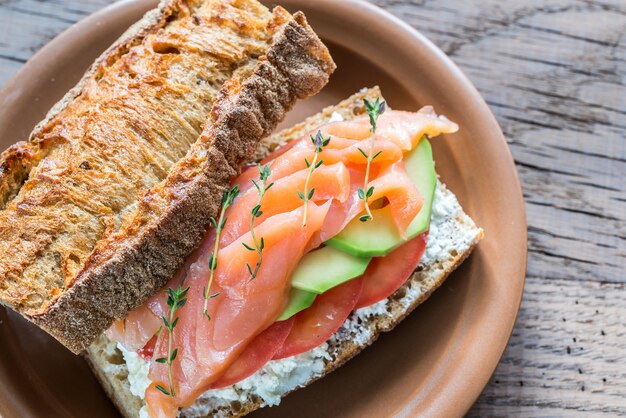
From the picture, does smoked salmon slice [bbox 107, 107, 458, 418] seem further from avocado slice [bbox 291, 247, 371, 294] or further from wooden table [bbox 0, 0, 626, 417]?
wooden table [bbox 0, 0, 626, 417]

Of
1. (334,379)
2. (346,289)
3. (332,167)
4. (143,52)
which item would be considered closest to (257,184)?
(332,167)

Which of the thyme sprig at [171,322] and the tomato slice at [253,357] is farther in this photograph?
the tomato slice at [253,357]

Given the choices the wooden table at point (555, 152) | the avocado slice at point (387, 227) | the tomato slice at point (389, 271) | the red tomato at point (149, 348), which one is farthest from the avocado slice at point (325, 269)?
the wooden table at point (555, 152)

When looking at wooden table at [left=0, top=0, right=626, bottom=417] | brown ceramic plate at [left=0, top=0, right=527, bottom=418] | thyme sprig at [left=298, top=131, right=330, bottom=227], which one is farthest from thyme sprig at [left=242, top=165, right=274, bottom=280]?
wooden table at [left=0, top=0, right=626, bottom=417]

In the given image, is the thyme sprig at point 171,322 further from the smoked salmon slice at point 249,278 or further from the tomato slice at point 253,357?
the tomato slice at point 253,357

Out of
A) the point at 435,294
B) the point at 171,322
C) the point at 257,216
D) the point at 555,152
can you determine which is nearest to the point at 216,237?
the point at 257,216
